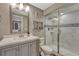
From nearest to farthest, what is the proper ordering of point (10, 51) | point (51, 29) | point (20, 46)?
1. point (10, 51)
2. point (20, 46)
3. point (51, 29)

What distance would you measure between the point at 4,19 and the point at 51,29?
2.90ft

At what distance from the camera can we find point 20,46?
1.46m

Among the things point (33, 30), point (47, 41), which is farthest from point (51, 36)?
point (33, 30)

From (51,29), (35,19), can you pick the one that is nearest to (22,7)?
(35,19)

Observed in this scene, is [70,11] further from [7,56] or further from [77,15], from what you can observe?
[7,56]

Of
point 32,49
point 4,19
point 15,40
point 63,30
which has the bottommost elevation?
point 32,49

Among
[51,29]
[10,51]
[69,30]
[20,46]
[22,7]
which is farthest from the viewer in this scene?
[69,30]

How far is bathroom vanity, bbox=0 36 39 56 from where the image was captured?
51.6 inches

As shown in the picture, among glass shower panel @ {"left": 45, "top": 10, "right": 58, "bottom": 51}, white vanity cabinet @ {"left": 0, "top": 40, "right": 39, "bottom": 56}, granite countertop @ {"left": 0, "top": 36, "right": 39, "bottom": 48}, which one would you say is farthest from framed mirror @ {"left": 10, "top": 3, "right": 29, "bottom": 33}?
glass shower panel @ {"left": 45, "top": 10, "right": 58, "bottom": 51}

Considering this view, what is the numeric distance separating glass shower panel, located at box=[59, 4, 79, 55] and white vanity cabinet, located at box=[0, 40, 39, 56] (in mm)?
584

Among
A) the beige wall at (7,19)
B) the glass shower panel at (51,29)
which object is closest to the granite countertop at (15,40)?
the beige wall at (7,19)

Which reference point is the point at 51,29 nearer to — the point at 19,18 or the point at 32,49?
the point at 32,49

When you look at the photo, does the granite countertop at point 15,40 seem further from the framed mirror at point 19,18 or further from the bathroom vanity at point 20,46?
the framed mirror at point 19,18

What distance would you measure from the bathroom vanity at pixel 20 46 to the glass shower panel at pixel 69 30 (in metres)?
0.60
